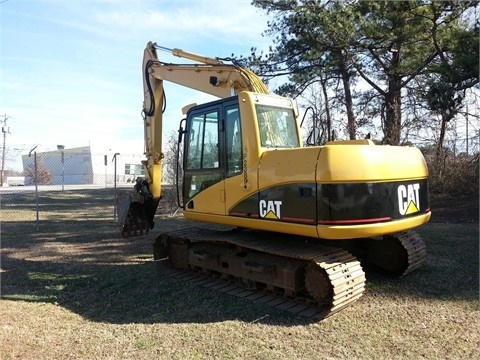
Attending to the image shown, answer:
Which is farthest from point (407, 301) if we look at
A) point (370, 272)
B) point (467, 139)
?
point (467, 139)

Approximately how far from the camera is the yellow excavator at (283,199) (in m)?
4.82

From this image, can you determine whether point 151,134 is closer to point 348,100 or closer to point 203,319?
point 203,319

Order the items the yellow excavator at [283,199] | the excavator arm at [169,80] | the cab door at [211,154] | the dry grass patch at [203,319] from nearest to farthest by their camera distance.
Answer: the dry grass patch at [203,319]
the yellow excavator at [283,199]
the cab door at [211,154]
the excavator arm at [169,80]

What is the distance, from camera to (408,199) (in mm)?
5316

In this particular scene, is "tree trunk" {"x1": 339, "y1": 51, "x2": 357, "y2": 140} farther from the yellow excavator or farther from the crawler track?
the crawler track

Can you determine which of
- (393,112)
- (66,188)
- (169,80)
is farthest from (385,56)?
(66,188)

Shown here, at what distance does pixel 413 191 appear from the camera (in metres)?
5.45

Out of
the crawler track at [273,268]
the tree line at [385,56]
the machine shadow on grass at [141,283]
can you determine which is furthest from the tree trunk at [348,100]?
the crawler track at [273,268]

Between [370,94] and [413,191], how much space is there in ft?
45.6

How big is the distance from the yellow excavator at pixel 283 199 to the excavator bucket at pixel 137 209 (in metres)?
1.07

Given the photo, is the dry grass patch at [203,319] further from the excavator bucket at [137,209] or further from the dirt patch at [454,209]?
the dirt patch at [454,209]

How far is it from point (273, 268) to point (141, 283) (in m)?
2.13

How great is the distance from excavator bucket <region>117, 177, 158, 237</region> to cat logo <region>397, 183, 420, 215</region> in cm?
475

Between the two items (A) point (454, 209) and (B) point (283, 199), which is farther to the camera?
(A) point (454, 209)
